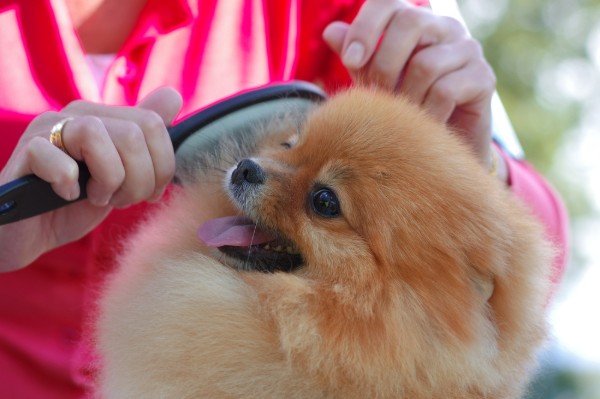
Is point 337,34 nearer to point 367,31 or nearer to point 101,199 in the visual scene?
point 367,31

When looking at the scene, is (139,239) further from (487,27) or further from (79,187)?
(487,27)

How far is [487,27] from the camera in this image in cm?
1037

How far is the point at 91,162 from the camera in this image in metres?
1.01

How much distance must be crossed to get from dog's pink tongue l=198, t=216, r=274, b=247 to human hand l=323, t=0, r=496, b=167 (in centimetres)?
45

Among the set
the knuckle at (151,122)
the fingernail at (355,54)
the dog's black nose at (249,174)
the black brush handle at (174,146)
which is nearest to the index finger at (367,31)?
the fingernail at (355,54)

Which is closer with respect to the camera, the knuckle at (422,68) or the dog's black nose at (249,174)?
the dog's black nose at (249,174)

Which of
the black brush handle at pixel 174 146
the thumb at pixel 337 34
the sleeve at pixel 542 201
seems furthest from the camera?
the sleeve at pixel 542 201

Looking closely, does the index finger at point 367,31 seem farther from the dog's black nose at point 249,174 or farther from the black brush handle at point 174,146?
the dog's black nose at point 249,174

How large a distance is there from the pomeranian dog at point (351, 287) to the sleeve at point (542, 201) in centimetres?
38

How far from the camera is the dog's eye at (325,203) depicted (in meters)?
1.16

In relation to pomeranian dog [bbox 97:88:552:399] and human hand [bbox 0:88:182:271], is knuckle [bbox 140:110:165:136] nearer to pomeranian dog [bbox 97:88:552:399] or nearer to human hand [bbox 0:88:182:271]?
human hand [bbox 0:88:182:271]

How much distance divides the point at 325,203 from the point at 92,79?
654 millimetres

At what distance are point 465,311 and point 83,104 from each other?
2.56 ft

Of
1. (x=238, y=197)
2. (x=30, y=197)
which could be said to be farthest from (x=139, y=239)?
(x=30, y=197)
